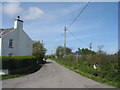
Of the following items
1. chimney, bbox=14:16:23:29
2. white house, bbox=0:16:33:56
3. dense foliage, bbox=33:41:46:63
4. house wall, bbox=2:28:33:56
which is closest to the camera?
white house, bbox=0:16:33:56

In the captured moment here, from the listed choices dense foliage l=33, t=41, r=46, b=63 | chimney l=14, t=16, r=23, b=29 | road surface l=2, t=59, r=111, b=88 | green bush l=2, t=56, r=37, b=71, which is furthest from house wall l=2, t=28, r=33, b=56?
road surface l=2, t=59, r=111, b=88

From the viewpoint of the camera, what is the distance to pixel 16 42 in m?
26.6

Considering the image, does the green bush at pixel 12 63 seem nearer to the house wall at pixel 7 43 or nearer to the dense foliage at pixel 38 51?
the house wall at pixel 7 43

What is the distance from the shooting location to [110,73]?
12.2 metres

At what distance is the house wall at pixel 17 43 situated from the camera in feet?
80.2

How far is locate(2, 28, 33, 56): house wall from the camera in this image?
80.2 feet

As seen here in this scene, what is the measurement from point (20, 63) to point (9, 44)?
8714 mm

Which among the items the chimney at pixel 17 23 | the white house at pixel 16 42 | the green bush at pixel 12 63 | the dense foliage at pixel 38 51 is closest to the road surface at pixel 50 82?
the green bush at pixel 12 63

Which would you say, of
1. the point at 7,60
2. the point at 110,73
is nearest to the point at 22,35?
the point at 7,60

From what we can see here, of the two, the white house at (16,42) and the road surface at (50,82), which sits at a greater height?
the white house at (16,42)

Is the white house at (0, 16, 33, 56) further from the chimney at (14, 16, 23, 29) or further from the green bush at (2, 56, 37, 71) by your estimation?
the green bush at (2, 56, 37, 71)

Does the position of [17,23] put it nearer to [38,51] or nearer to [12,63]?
[12,63]

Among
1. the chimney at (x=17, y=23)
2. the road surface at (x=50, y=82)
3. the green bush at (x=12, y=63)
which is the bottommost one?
the road surface at (x=50, y=82)

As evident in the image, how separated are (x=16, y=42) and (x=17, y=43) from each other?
1.11 ft
